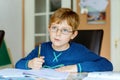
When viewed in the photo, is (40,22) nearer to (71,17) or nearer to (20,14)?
(20,14)

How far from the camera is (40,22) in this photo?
3.68 meters

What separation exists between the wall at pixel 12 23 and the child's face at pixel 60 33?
7.32ft

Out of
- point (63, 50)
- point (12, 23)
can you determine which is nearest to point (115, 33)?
point (12, 23)

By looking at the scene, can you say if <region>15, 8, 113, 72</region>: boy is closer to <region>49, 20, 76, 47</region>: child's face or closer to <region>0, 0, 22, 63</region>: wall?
<region>49, 20, 76, 47</region>: child's face

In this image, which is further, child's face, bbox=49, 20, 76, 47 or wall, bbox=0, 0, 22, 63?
wall, bbox=0, 0, 22, 63

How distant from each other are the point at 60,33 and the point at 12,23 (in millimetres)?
2358

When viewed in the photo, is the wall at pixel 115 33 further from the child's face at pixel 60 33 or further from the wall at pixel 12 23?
the child's face at pixel 60 33

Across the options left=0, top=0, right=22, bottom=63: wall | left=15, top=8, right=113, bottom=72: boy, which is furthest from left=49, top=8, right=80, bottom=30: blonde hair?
left=0, top=0, right=22, bottom=63: wall

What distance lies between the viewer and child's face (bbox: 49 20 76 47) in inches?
54.2

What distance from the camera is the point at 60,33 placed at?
1.38 meters

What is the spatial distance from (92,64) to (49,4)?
2.40 m

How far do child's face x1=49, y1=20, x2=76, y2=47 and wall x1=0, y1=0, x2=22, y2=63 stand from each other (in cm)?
223

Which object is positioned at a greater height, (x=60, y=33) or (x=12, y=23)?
(x=60, y=33)

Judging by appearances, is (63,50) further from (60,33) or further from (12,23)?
(12,23)
